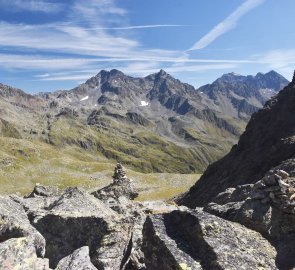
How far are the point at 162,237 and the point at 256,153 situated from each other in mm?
71822

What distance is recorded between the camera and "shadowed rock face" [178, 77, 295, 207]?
72.0 meters

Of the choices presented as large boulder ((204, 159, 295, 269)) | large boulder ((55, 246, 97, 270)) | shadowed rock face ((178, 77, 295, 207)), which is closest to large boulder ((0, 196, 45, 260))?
large boulder ((55, 246, 97, 270))

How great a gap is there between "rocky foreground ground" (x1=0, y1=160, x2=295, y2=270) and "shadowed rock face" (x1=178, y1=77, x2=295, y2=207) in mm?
47637

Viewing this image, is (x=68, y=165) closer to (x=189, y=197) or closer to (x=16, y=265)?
(x=189, y=197)

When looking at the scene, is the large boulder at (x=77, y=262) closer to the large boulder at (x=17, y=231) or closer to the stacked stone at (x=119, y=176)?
the large boulder at (x=17, y=231)

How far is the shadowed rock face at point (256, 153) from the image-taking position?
72.0 meters

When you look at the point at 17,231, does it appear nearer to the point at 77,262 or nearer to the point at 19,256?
the point at 19,256

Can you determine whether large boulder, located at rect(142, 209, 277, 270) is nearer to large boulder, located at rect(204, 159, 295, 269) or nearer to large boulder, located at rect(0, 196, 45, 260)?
large boulder, located at rect(204, 159, 295, 269)

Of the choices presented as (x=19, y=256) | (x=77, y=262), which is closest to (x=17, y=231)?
(x=19, y=256)

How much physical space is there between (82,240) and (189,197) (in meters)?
61.9

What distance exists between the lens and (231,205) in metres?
21.0

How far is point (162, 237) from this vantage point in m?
16.4

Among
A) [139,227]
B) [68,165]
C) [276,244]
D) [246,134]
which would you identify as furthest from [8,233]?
[68,165]

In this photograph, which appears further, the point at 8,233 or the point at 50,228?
the point at 50,228
